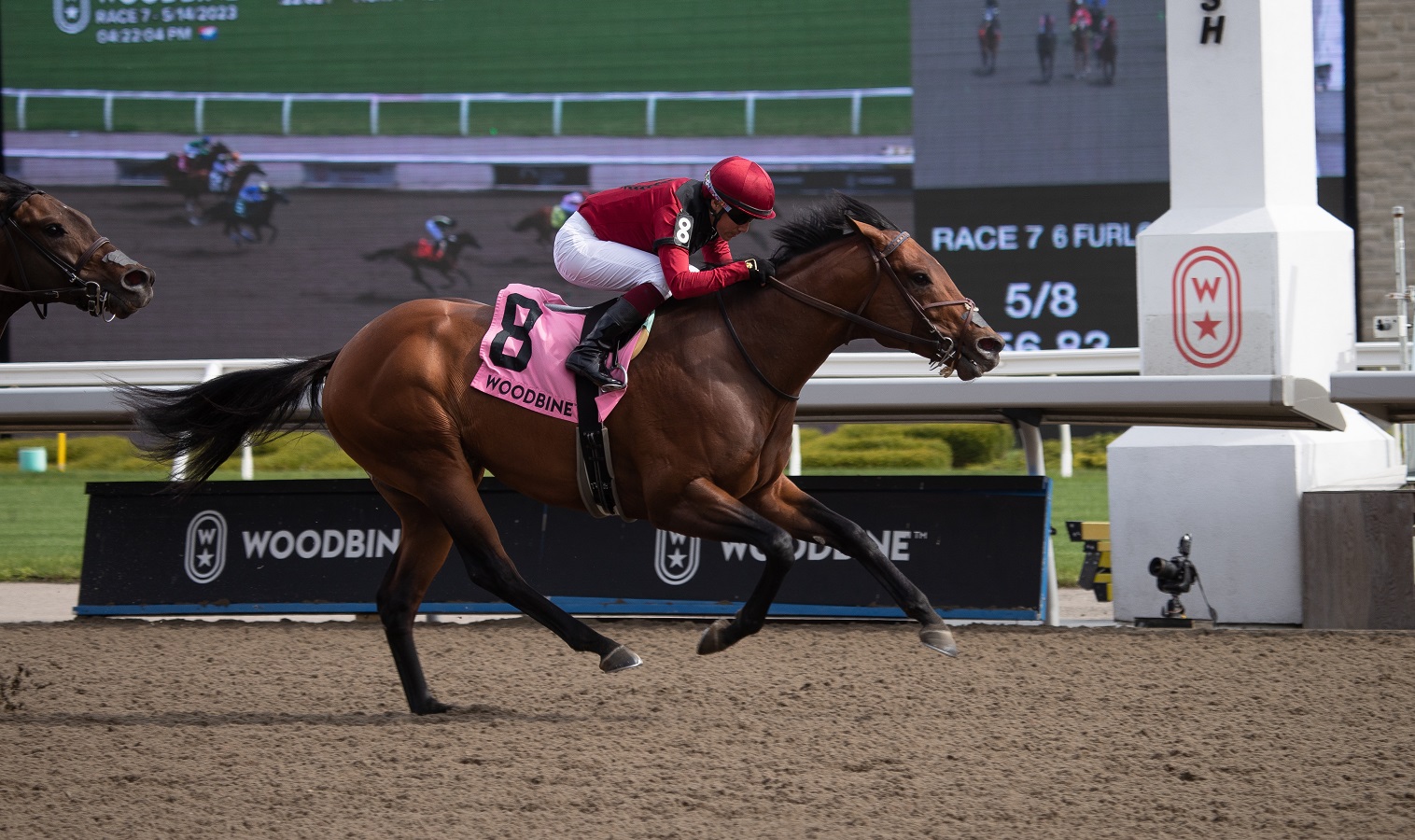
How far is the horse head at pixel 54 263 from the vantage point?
493 centimetres

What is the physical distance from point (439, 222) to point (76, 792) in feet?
43.3

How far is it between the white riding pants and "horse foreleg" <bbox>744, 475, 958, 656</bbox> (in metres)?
0.79

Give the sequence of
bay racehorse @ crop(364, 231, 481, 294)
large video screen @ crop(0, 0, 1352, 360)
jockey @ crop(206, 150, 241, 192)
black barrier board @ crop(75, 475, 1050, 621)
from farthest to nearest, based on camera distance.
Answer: jockey @ crop(206, 150, 241, 192) < bay racehorse @ crop(364, 231, 481, 294) < large video screen @ crop(0, 0, 1352, 360) < black barrier board @ crop(75, 475, 1050, 621)

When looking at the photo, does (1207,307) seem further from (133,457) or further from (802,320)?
(133,457)

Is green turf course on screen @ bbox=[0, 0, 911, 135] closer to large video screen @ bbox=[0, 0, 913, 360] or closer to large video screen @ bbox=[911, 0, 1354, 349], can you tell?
large video screen @ bbox=[0, 0, 913, 360]

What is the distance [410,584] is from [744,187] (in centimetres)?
181

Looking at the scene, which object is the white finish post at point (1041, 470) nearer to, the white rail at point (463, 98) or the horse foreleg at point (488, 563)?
the horse foreleg at point (488, 563)

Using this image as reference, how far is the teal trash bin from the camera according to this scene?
18016mm

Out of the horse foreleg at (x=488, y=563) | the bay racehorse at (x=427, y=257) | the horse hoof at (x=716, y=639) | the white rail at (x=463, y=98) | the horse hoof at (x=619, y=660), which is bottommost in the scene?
the horse hoof at (x=619, y=660)

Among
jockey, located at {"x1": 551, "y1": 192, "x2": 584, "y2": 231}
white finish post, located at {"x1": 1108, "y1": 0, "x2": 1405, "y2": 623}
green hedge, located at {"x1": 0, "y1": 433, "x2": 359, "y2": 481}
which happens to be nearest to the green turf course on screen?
jockey, located at {"x1": 551, "y1": 192, "x2": 584, "y2": 231}

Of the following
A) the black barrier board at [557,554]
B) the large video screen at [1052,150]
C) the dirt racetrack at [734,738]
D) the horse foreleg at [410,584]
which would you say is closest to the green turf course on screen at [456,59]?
the large video screen at [1052,150]

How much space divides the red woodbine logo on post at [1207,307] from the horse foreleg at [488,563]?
12.3 ft

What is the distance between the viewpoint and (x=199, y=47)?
1788 centimetres

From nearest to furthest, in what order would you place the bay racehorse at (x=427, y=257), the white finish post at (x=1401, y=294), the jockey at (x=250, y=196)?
the white finish post at (x=1401, y=294), the bay racehorse at (x=427, y=257), the jockey at (x=250, y=196)
